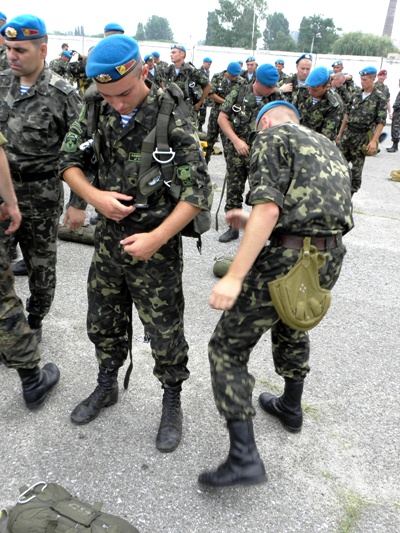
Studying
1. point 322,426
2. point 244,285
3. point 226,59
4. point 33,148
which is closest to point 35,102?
point 33,148

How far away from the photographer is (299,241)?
1.94 m

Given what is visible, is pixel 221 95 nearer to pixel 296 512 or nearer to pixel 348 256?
pixel 348 256

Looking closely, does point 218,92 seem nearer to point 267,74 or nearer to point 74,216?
point 267,74

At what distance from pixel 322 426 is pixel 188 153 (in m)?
1.71

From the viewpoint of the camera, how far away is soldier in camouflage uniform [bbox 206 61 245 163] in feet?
27.7

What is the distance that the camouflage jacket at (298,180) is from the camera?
6.06 feet

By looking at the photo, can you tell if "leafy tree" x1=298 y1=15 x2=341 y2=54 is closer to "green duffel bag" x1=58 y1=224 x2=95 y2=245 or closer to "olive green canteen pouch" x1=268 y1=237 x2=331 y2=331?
"green duffel bag" x1=58 y1=224 x2=95 y2=245

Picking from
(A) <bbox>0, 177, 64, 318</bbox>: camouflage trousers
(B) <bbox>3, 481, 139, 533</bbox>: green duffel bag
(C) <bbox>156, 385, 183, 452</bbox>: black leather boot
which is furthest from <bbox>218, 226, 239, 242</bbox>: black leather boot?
(B) <bbox>3, 481, 139, 533</bbox>: green duffel bag

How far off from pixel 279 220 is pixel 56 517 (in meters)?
1.41

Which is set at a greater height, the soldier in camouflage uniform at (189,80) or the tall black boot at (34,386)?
the soldier in camouflage uniform at (189,80)

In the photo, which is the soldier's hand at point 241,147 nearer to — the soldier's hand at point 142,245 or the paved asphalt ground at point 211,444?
the paved asphalt ground at point 211,444

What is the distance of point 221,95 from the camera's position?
10898 mm

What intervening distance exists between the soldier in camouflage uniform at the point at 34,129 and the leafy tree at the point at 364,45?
1837 inches

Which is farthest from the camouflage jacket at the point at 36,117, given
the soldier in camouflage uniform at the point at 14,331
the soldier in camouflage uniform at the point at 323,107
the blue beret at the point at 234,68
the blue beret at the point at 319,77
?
the blue beret at the point at 234,68
